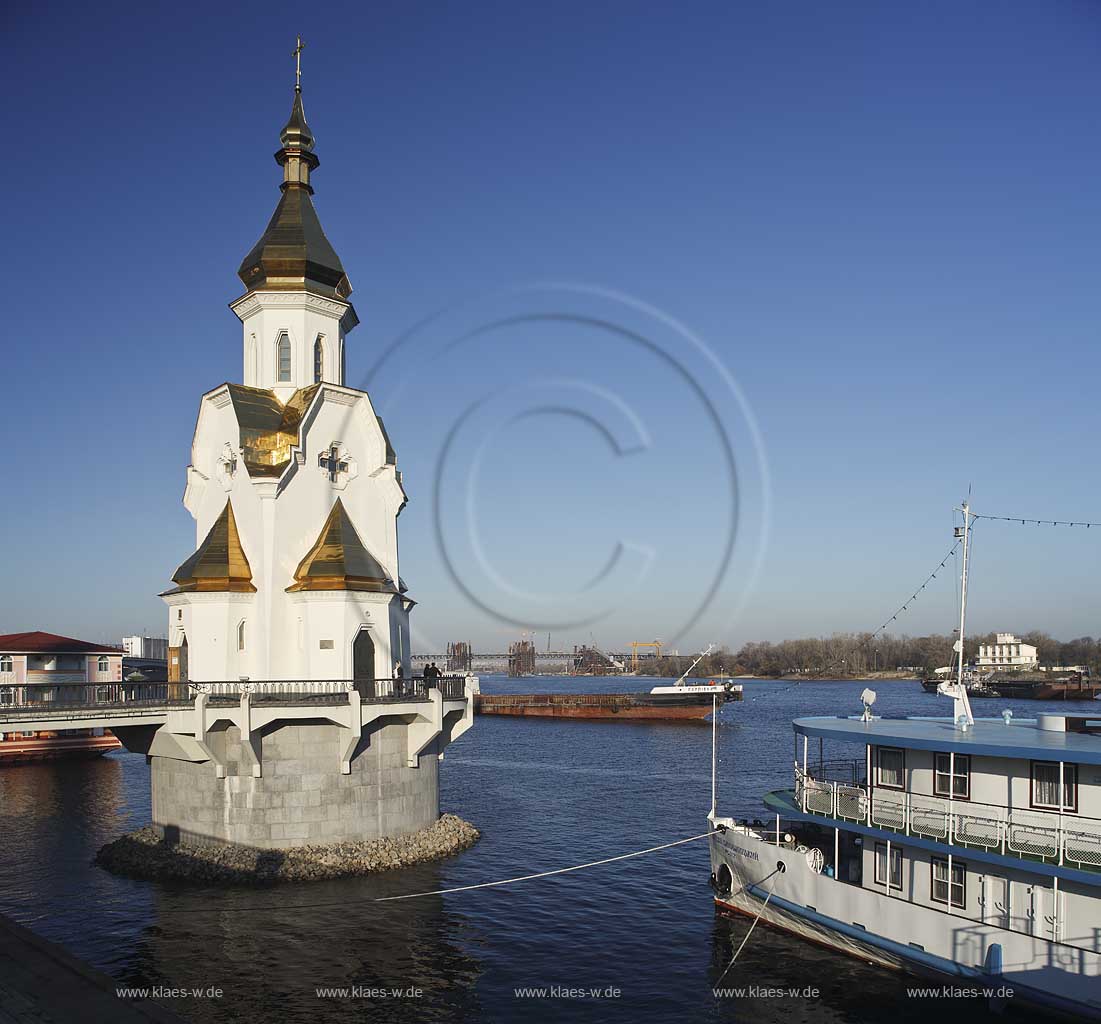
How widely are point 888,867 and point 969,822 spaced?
124 inches

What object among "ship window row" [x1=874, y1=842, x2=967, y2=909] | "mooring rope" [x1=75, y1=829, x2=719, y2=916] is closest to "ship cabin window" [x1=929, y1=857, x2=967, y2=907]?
"ship window row" [x1=874, y1=842, x2=967, y2=909]

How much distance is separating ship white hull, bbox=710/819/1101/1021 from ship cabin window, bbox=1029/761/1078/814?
332 centimetres

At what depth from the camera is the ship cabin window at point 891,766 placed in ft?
89.8

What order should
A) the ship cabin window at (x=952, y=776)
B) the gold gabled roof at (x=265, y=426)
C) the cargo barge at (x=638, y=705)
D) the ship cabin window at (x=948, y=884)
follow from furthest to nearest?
the cargo barge at (x=638, y=705) < the gold gabled roof at (x=265, y=426) < the ship cabin window at (x=952, y=776) < the ship cabin window at (x=948, y=884)

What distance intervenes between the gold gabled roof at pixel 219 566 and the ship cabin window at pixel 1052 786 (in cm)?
2709

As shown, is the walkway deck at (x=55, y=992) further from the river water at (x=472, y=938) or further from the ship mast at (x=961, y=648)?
the ship mast at (x=961, y=648)

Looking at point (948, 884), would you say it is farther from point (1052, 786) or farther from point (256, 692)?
point (256, 692)

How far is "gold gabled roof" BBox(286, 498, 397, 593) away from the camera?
35875 millimetres

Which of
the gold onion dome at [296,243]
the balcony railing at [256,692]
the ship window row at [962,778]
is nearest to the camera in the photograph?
the ship window row at [962,778]

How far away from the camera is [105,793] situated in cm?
5472

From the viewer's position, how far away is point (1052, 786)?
2398 centimetres

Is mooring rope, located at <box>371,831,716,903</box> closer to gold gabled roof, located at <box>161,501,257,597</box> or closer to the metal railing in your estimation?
the metal railing

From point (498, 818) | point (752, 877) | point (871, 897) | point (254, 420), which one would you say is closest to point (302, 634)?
point (254, 420)

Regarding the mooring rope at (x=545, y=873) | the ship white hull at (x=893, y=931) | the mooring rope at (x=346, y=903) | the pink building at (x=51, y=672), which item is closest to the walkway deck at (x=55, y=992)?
the mooring rope at (x=346, y=903)
